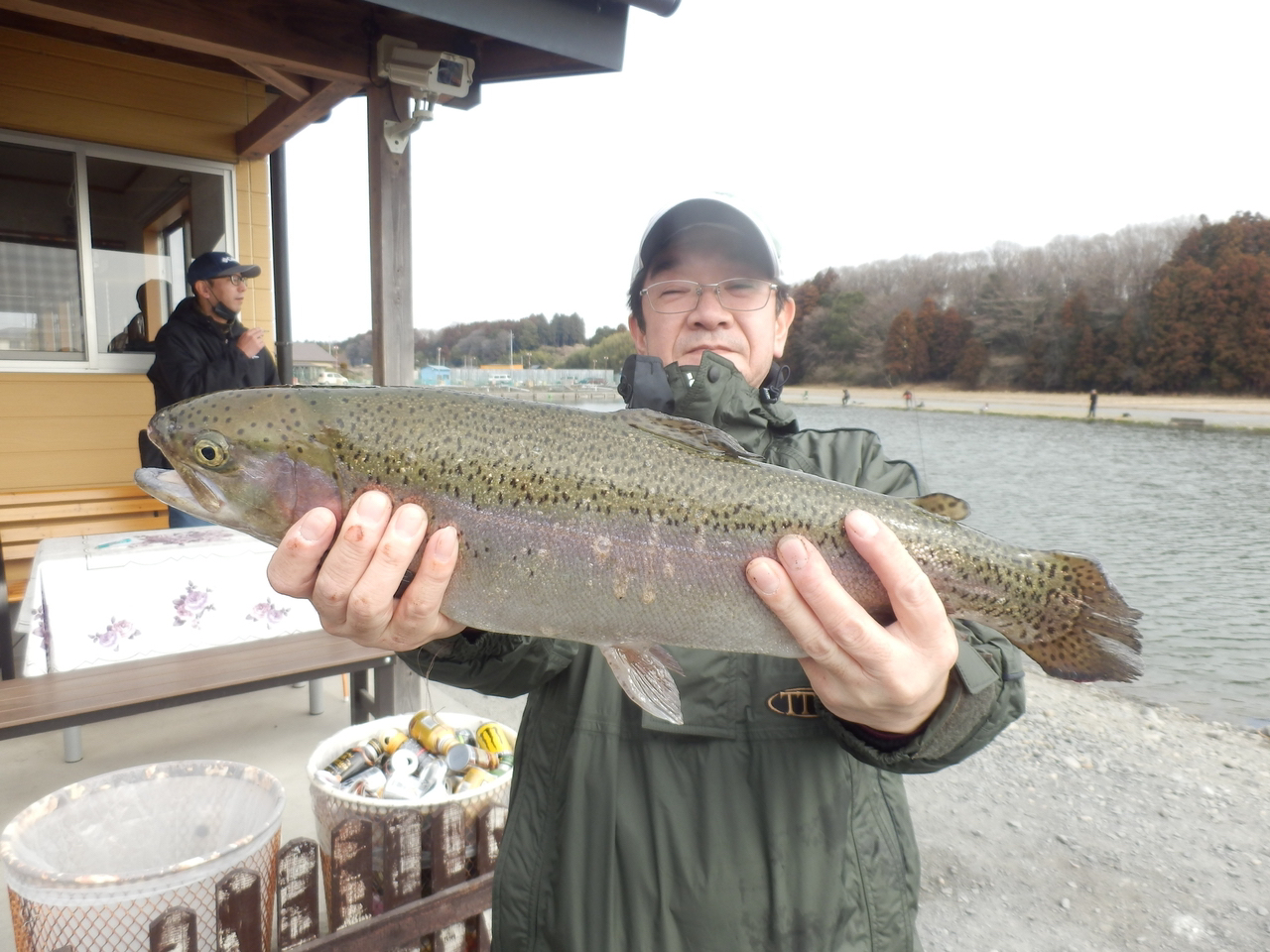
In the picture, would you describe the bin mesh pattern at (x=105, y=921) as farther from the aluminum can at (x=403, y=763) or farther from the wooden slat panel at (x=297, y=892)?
the aluminum can at (x=403, y=763)

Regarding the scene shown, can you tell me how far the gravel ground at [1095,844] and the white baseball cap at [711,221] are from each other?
369cm

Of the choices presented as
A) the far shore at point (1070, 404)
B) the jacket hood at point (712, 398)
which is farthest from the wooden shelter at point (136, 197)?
the far shore at point (1070, 404)

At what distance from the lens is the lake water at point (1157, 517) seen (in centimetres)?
1217

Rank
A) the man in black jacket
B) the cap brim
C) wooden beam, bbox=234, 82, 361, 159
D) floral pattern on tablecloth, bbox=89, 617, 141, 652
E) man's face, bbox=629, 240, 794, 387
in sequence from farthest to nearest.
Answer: the cap brim, the man in black jacket, wooden beam, bbox=234, 82, 361, 159, floral pattern on tablecloth, bbox=89, 617, 141, 652, man's face, bbox=629, 240, 794, 387

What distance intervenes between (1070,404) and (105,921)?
7614 centimetres

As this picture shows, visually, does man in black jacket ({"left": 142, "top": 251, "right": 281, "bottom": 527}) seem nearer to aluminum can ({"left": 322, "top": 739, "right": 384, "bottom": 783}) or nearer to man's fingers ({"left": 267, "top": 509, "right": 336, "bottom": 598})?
aluminum can ({"left": 322, "top": 739, "right": 384, "bottom": 783})

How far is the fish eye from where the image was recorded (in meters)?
2.09

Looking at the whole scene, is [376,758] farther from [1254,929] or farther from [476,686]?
[1254,929]

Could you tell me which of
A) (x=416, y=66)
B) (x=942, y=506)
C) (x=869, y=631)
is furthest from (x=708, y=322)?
(x=416, y=66)

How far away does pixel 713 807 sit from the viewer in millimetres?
2137

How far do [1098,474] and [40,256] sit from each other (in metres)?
43.1

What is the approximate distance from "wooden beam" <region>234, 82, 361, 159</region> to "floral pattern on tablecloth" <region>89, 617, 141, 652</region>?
4.00 metres

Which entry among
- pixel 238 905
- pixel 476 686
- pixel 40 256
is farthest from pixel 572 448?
pixel 40 256

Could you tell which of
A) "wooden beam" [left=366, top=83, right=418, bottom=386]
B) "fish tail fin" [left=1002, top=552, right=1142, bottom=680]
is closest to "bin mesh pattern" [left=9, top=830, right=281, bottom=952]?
"fish tail fin" [left=1002, top=552, right=1142, bottom=680]
